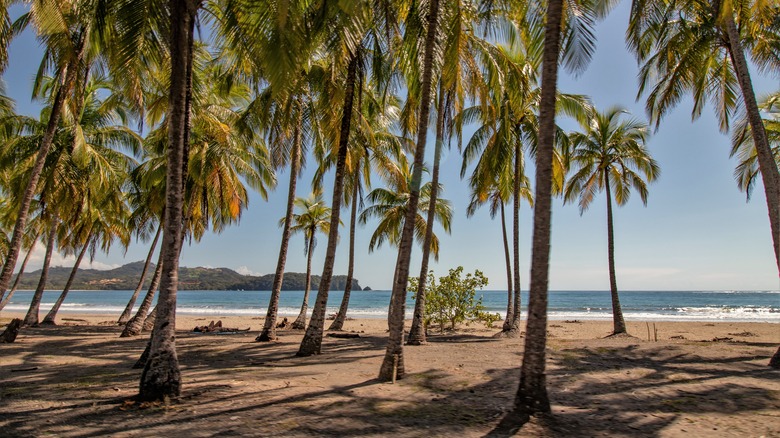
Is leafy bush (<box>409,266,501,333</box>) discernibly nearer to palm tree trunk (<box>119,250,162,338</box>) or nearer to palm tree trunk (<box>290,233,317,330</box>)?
palm tree trunk (<box>290,233,317,330</box>)

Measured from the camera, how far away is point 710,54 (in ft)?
40.5

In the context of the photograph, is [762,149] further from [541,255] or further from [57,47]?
[57,47]

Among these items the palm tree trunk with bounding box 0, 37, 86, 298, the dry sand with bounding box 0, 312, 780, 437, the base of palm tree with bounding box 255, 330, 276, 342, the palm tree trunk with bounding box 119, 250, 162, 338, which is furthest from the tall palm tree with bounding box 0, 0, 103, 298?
the base of palm tree with bounding box 255, 330, 276, 342

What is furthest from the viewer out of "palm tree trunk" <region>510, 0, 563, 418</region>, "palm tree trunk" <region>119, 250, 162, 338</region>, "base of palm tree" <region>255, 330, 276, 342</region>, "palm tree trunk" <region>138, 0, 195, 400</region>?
"palm tree trunk" <region>119, 250, 162, 338</region>

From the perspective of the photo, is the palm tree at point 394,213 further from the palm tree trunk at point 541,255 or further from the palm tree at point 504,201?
the palm tree trunk at point 541,255

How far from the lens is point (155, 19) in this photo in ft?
24.1

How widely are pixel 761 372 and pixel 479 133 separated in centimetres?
1154

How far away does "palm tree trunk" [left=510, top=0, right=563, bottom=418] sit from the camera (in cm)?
540

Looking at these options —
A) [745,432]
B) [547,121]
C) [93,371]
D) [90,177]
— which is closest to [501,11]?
→ [547,121]

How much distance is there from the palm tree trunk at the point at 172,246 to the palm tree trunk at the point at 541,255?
15.1ft

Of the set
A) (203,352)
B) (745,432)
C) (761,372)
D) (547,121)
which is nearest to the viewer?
(745,432)

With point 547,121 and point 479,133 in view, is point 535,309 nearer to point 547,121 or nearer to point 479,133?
point 547,121

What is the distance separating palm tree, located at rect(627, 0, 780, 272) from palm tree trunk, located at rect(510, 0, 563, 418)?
192 inches

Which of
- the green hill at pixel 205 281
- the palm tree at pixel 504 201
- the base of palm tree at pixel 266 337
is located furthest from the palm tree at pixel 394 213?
the green hill at pixel 205 281
